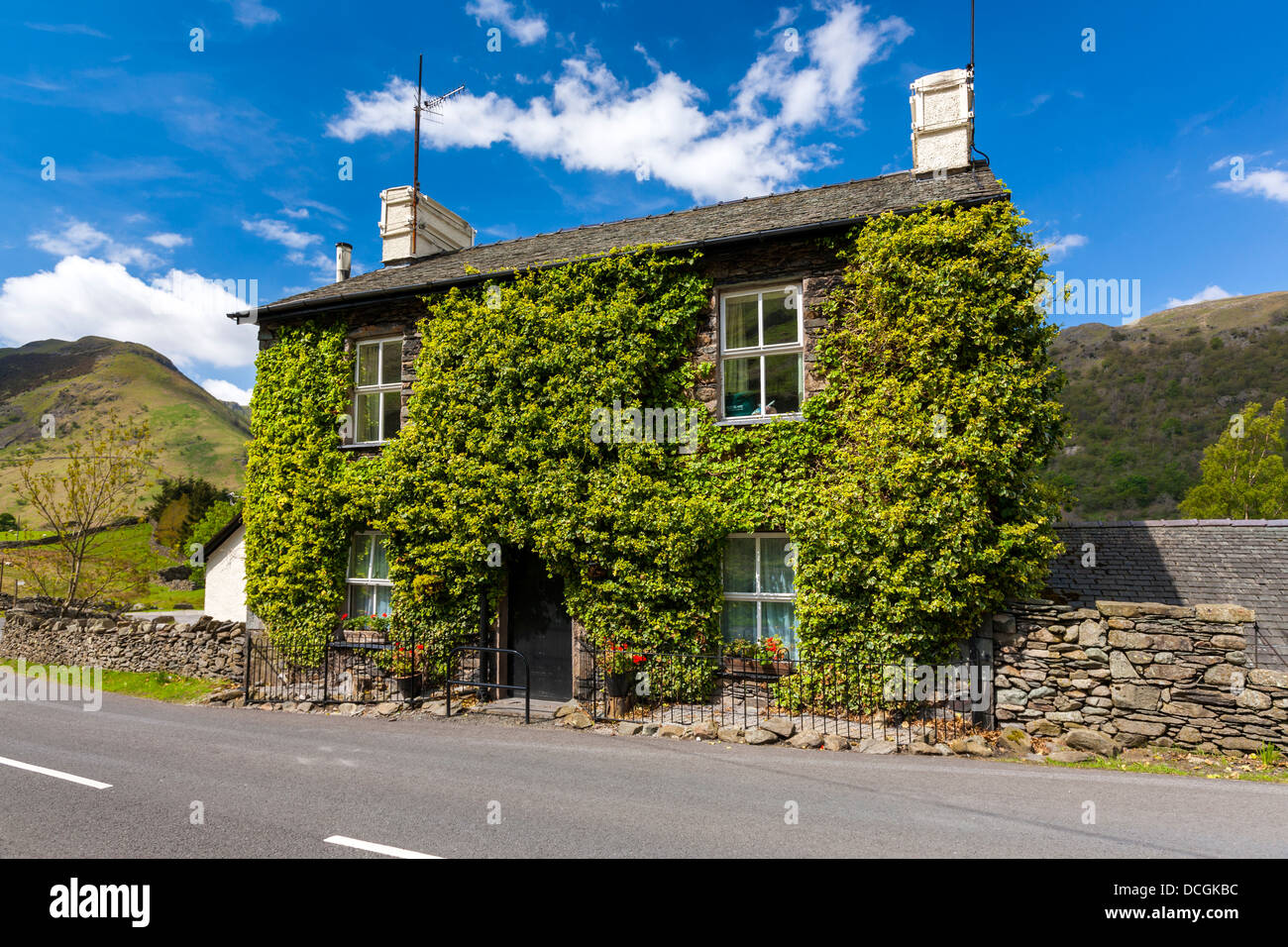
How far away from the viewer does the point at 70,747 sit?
8.89 metres

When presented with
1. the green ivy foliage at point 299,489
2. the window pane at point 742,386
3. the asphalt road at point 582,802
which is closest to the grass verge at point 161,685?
the green ivy foliage at point 299,489

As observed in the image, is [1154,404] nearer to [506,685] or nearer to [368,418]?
[368,418]

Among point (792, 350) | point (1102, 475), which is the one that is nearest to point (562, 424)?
point (792, 350)

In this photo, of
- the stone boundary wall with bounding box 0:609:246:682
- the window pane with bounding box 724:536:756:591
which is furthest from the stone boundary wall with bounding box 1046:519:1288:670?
the stone boundary wall with bounding box 0:609:246:682

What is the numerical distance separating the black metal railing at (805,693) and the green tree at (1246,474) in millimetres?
26931

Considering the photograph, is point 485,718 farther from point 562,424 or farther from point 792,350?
point 792,350

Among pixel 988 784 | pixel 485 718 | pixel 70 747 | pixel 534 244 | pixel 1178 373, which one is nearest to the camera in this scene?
pixel 988 784

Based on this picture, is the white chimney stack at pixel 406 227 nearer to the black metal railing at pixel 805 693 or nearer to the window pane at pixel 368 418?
the window pane at pixel 368 418

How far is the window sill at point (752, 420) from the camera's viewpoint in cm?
1087

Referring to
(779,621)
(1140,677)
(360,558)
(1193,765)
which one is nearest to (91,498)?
(360,558)

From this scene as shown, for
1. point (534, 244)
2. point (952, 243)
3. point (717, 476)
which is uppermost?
point (534, 244)

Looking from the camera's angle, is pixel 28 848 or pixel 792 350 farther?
pixel 792 350

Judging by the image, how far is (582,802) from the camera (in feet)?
21.1

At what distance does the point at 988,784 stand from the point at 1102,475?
61.6 m
